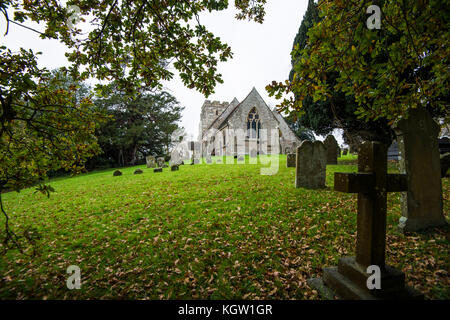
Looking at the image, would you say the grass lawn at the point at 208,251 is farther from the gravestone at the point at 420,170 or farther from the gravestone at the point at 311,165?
the gravestone at the point at 311,165

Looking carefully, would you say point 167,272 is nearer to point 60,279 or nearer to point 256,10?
point 60,279

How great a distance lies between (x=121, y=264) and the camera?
3.03m

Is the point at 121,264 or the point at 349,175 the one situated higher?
the point at 349,175

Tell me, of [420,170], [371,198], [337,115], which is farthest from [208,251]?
[337,115]

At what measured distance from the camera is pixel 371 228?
1929mm

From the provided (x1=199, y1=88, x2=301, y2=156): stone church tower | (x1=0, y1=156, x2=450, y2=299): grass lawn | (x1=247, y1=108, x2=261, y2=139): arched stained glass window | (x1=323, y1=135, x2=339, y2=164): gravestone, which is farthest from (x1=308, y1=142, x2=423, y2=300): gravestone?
(x1=247, y1=108, x2=261, y2=139): arched stained glass window

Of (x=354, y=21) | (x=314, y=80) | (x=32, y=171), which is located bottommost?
(x=32, y=171)

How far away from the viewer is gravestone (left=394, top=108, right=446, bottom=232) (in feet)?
10.7

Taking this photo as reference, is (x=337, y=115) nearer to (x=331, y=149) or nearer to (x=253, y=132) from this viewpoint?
(x=331, y=149)

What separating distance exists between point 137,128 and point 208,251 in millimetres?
29675

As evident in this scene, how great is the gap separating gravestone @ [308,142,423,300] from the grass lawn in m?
0.53

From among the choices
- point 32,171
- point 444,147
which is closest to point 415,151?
point 32,171

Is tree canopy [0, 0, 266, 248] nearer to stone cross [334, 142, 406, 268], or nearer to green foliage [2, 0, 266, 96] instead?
green foliage [2, 0, 266, 96]

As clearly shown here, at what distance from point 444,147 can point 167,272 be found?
55.3ft
